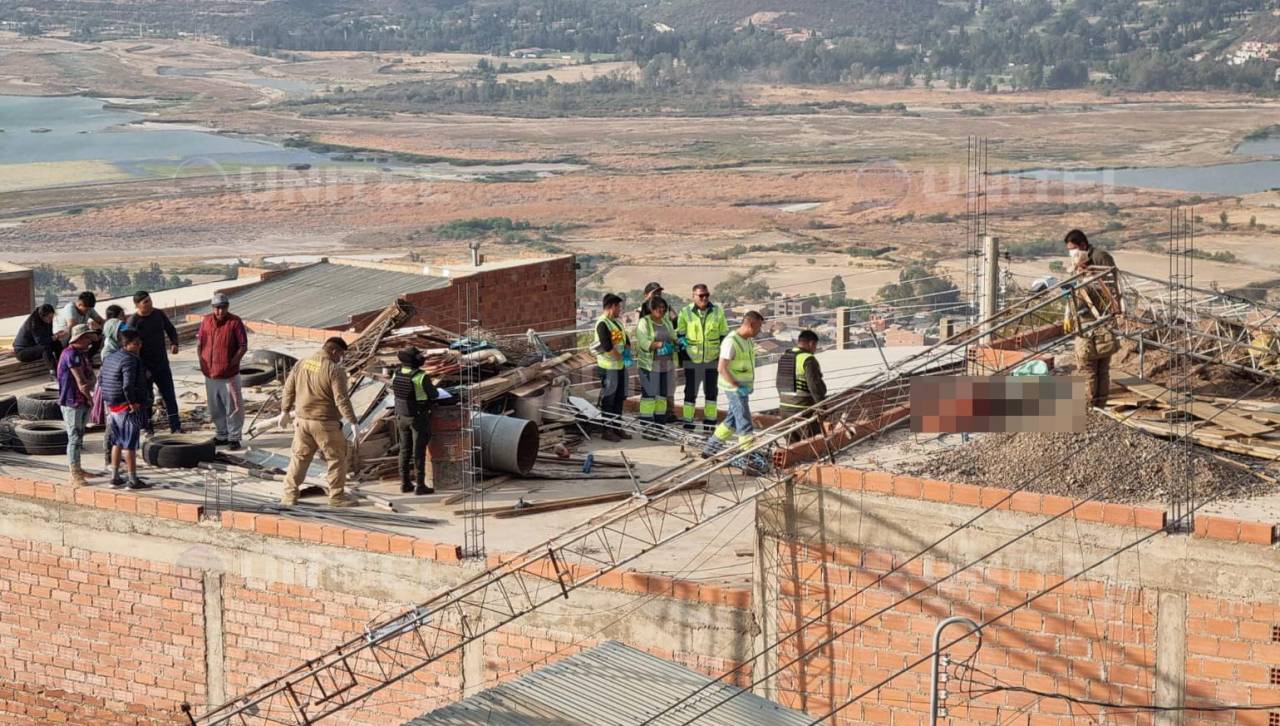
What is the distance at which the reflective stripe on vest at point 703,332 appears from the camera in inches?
703

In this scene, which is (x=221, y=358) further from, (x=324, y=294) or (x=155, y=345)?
(x=324, y=294)

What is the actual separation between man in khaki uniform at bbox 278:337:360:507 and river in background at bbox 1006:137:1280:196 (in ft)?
346

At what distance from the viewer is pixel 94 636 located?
16062 millimetres

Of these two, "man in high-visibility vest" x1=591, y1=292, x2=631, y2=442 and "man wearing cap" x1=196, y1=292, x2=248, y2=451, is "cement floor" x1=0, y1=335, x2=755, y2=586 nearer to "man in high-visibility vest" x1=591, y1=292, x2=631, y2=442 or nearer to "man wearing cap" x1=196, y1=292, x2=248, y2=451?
"man in high-visibility vest" x1=591, y1=292, x2=631, y2=442

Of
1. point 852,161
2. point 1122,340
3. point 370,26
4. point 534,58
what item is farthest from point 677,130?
point 1122,340

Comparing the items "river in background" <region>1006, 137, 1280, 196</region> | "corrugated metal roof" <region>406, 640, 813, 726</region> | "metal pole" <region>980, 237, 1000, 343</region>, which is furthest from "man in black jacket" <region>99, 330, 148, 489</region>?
"river in background" <region>1006, 137, 1280, 196</region>

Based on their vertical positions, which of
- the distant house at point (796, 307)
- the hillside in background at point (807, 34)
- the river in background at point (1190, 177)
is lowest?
the distant house at point (796, 307)

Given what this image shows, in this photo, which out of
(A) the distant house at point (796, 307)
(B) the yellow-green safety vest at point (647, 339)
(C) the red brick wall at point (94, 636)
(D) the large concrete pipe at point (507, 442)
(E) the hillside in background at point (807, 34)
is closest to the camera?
(C) the red brick wall at point (94, 636)

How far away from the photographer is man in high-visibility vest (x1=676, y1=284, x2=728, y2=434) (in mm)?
17844

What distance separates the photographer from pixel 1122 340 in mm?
17156

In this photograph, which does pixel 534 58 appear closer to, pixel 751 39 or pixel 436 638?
pixel 751 39

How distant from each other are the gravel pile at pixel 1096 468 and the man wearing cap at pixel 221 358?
6749 millimetres

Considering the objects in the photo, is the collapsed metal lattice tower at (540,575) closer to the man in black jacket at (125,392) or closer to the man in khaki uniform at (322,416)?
the man in khaki uniform at (322,416)

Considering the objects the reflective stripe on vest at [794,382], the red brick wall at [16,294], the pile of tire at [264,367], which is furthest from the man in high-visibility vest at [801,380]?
the red brick wall at [16,294]
